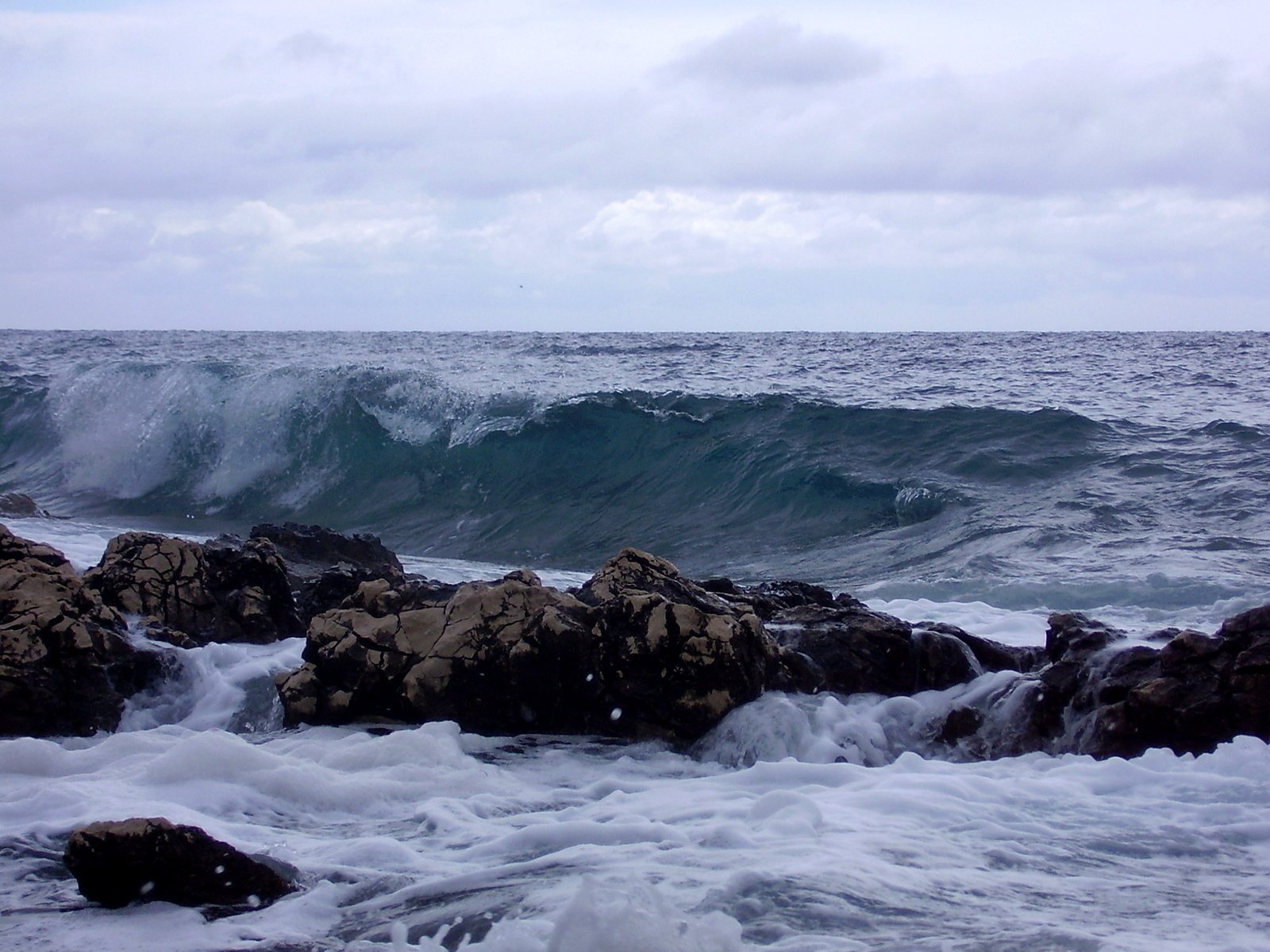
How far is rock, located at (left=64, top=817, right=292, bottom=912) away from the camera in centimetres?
297

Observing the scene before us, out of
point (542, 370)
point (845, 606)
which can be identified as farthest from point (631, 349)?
point (845, 606)

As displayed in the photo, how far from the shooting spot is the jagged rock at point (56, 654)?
4738 mm

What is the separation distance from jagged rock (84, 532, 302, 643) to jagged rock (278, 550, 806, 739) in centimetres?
116

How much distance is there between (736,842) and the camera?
136 inches

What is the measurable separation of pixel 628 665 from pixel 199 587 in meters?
2.71

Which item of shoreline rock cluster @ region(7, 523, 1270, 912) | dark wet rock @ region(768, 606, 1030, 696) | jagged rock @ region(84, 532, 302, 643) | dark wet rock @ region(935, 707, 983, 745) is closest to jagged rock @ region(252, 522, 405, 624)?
jagged rock @ region(84, 532, 302, 643)

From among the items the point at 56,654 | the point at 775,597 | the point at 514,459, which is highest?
the point at 514,459

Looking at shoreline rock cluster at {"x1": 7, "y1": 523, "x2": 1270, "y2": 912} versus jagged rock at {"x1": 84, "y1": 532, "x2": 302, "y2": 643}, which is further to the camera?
jagged rock at {"x1": 84, "y1": 532, "x2": 302, "y2": 643}

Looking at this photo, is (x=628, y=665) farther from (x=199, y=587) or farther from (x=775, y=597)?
(x=199, y=587)

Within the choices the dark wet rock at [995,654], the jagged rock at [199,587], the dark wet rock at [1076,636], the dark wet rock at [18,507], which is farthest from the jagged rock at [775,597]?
the dark wet rock at [18,507]

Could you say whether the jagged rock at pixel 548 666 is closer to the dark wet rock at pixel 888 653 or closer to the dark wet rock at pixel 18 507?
the dark wet rock at pixel 888 653

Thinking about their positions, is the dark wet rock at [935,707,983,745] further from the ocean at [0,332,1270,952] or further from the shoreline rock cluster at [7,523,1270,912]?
the ocean at [0,332,1270,952]

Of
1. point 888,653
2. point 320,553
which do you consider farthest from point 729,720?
point 320,553

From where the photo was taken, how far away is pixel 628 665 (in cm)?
488
